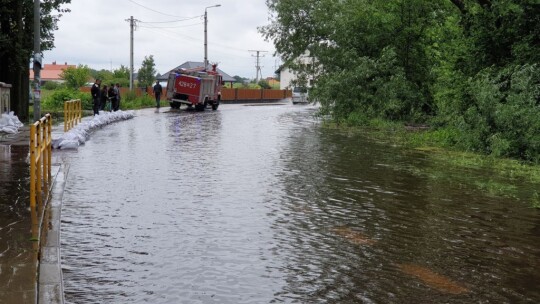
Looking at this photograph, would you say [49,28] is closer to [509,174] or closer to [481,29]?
[481,29]

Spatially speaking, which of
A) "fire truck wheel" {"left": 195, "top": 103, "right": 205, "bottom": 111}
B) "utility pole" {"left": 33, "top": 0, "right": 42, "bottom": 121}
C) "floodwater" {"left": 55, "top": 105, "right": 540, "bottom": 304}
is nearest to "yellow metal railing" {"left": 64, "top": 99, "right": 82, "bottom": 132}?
"utility pole" {"left": 33, "top": 0, "right": 42, "bottom": 121}

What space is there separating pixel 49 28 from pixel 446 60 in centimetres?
1725

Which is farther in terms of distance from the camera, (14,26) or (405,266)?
(14,26)

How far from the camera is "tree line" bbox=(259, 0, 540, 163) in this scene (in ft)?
60.6

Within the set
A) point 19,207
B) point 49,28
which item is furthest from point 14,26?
point 19,207

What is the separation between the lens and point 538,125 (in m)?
17.3

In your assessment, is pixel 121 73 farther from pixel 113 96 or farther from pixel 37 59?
pixel 37 59

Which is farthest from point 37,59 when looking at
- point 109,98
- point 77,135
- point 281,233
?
point 281,233

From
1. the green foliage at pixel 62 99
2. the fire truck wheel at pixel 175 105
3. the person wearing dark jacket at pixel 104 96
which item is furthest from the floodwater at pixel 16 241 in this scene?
the fire truck wheel at pixel 175 105

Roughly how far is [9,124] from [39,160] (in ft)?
44.2

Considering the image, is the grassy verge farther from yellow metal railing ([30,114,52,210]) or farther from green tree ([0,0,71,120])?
green tree ([0,0,71,120])

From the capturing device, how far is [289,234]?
845cm

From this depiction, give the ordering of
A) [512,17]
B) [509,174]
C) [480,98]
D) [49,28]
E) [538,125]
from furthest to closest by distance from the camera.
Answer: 1. [49,28]
2. [512,17]
3. [480,98]
4. [538,125]
5. [509,174]

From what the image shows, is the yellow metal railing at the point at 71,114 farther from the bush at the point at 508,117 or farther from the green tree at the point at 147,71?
the green tree at the point at 147,71
